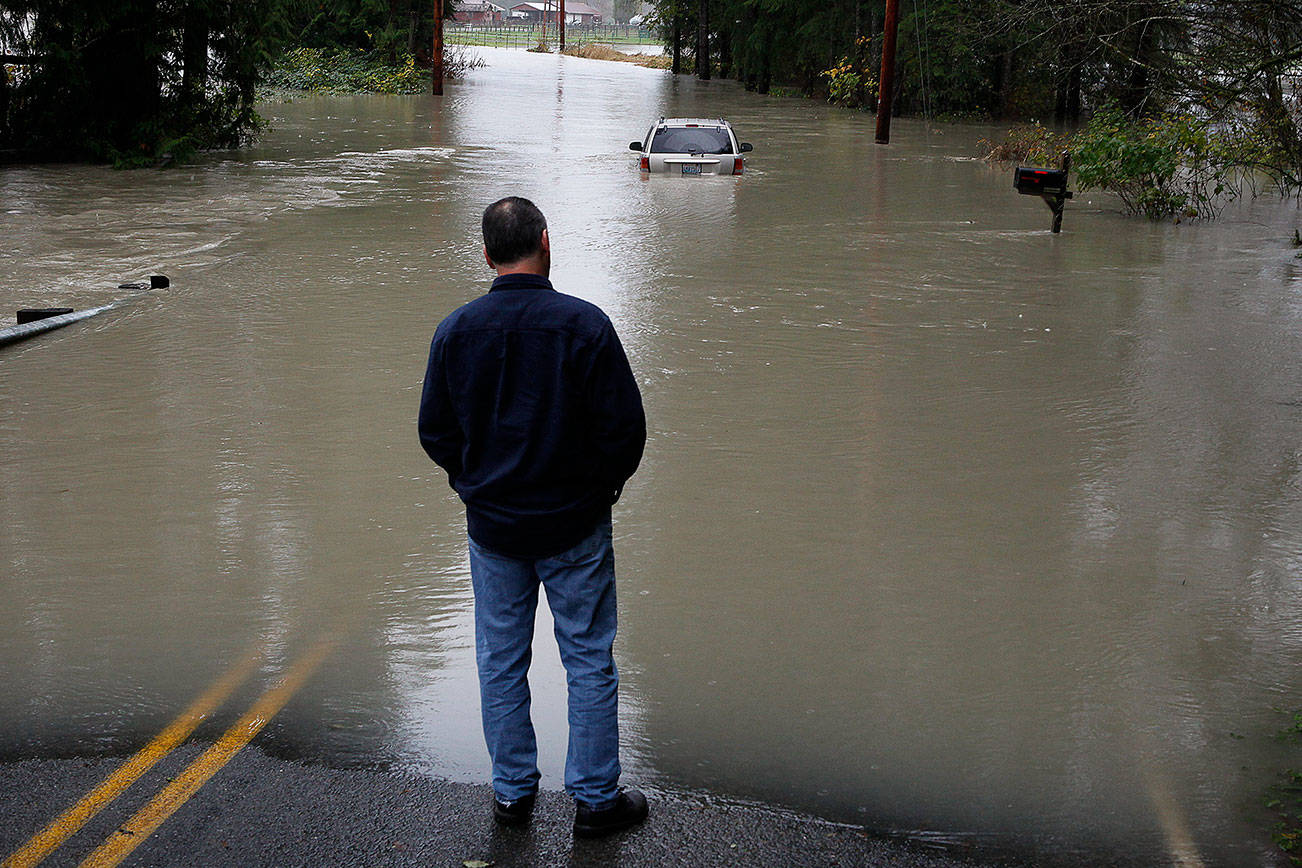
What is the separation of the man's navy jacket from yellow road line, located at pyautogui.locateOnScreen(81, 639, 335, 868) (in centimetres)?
132

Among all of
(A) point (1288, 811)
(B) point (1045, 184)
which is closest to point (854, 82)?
(B) point (1045, 184)

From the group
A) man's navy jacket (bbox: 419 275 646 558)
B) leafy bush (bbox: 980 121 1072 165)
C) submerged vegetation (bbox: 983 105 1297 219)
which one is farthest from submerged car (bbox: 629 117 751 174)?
man's navy jacket (bbox: 419 275 646 558)

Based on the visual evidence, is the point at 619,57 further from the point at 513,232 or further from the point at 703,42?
the point at 513,232

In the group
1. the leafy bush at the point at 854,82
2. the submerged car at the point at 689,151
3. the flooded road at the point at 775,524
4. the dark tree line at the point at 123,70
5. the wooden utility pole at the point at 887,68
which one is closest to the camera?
the flooded road at the point at 775,524

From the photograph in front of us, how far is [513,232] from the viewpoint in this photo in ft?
12.0

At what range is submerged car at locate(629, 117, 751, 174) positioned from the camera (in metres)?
21.8

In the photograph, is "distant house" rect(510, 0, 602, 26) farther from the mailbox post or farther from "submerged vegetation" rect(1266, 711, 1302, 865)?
"submerged vegetation" rect(1266, 711, 1302, 865)

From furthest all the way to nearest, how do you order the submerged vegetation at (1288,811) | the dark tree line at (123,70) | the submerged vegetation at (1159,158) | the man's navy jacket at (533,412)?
the dark tree line at (123,70), the submerged vegetation at (1159,158), the submerged vegetation at (1288,811), the man's navy jacket at (533,412)

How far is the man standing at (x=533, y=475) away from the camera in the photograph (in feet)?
11.9

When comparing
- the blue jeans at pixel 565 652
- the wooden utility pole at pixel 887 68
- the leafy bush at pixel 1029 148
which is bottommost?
the blue jeans at pixel 565 652

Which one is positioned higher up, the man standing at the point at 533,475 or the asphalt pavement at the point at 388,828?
the man standing at the point at 533,475

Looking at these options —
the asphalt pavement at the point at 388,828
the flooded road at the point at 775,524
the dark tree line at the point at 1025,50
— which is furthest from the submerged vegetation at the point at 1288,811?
the dark tree line at the point at 1025,50

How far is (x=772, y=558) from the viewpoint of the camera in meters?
6.39

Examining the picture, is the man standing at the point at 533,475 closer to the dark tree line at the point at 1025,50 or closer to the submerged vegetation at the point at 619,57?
the dark tree line at the point at 1025,50
